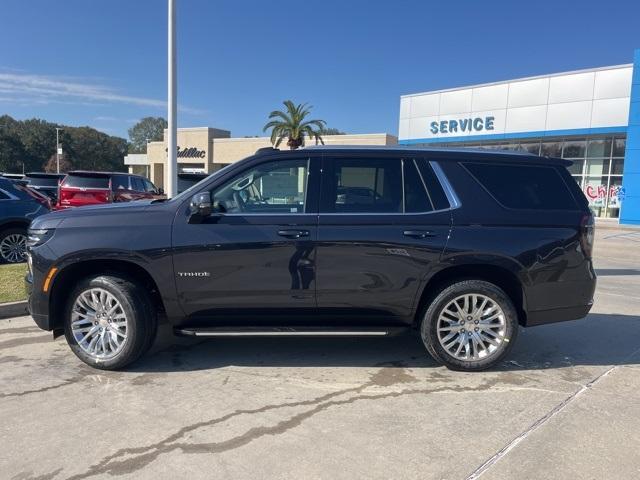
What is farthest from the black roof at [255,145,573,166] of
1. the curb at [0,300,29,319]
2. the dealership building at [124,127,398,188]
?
the dealership building at [124,127,398,188]

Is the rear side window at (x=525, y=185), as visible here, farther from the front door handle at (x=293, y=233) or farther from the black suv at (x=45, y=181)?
the black suv at (x=45, y=181)

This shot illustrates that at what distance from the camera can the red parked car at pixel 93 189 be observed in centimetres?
1316

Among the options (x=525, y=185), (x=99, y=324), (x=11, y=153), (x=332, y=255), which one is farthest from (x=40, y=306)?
(x=11, y=153)

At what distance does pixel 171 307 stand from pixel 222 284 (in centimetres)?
50

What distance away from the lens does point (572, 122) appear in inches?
1022

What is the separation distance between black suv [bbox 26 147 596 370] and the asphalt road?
0.40 meters

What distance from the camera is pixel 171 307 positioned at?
4.56 metres

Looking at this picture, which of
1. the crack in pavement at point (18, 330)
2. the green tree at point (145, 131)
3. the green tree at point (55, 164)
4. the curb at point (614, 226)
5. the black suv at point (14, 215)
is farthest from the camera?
the green tree at point (145, 131)

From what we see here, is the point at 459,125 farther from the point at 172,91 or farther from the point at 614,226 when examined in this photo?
the point at 172,91

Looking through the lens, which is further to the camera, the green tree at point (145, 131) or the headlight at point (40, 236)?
the green tree at point (145, 131)

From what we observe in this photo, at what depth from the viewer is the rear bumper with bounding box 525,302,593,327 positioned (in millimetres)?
4762

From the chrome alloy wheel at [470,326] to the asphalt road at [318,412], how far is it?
0.25m

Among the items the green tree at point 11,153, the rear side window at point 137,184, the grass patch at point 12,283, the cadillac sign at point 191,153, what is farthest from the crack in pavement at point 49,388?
the green tree at point 11,153

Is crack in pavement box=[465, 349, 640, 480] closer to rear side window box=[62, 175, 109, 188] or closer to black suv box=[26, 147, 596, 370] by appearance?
black suv box=[26, 147, 596, 370]
